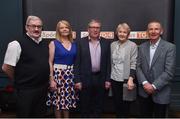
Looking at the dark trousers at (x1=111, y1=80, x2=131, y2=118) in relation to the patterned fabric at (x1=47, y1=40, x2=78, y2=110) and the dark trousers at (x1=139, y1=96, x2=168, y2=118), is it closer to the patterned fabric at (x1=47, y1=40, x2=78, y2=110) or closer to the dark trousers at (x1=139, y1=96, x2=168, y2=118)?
the dark trousers at (x1=139, y1=96, x2=168, y2=118)

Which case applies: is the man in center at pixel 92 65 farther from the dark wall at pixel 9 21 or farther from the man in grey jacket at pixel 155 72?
the dark wall at pixel 9 21

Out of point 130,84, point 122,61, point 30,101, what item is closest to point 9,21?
point 122,61

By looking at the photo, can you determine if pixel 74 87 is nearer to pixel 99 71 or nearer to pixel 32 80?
pixel 99 71

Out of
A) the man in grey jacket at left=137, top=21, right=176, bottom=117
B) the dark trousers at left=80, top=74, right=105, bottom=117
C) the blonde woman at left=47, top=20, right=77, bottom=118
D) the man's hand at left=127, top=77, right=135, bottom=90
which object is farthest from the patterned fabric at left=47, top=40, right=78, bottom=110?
the man in grey jacket at left=137, top=21, right=176, bottom=117

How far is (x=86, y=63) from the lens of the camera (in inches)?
201

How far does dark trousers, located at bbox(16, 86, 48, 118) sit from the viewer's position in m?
4.29

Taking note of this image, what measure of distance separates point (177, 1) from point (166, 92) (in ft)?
8.68

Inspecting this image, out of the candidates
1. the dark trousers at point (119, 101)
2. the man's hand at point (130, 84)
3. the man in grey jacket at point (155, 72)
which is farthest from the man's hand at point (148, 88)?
the dark trousers at point (119, 101)

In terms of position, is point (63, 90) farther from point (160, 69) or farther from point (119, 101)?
point (160, 69)

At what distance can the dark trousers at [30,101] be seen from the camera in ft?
14.1

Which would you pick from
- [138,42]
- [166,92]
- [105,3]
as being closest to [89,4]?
[105,3]

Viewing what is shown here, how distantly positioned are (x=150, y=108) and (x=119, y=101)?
1.55 ft

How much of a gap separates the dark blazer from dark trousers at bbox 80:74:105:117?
0.06m

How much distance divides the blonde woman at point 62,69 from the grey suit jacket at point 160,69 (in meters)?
0.91
